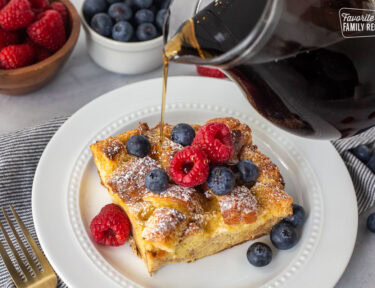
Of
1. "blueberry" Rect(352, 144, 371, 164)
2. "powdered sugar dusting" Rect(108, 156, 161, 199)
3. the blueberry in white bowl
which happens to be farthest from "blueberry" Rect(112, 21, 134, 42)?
"blueberry" Rect(352, 144, 371, 164)

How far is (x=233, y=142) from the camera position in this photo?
1.84m

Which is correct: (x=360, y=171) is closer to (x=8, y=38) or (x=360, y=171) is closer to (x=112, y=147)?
(x=112, y=147)

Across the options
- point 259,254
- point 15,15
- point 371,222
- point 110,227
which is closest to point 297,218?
point 259,254

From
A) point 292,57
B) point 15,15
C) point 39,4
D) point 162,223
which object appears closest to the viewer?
point 292,57

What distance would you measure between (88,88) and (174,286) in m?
1.15

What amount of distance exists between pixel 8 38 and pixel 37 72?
0.77ft

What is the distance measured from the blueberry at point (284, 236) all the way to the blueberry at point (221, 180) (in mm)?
283

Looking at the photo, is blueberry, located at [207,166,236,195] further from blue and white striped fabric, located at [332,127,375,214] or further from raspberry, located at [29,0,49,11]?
raspberry, located at [29,0,49,11]

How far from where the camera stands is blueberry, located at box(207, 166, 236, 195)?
1.66 meters

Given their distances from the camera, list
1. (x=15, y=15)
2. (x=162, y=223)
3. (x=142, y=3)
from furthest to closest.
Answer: (x=142, y=3) → (x=15, y=15) → (x=162, y=223)

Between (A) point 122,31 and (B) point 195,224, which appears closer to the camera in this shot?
(B) point 195,224

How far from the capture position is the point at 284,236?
5.80 ft

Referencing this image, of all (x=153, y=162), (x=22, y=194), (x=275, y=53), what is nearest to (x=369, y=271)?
(x=153, y=162)

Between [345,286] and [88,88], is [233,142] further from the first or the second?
[88,88]
